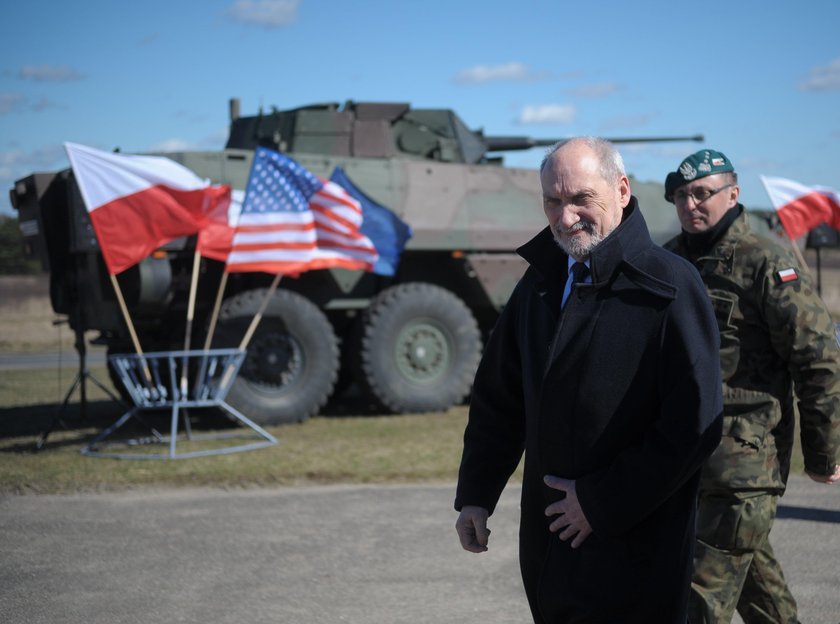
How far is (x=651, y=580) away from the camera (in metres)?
2.76

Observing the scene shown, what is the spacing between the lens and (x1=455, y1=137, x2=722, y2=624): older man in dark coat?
273 cm

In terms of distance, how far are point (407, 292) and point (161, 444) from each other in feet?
10.0

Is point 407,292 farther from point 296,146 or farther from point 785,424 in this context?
point 785,424

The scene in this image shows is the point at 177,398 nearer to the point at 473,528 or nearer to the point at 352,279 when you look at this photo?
the point at 352,279

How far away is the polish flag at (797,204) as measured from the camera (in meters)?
10.8

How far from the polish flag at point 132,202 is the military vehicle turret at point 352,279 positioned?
849 millimetres

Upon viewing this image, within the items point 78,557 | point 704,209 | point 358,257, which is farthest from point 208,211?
point 704,209

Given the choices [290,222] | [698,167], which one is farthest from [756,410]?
[290,222]

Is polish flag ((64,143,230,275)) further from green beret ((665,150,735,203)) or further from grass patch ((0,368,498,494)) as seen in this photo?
green beret ((665,150,735,203))

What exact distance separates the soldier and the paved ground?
117cm

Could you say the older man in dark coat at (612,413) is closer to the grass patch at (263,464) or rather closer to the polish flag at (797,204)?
the grass patch at (263,464)

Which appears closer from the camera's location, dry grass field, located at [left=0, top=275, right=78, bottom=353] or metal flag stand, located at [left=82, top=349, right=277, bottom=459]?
metal flag stand, located at [left=82, top=349, right=277, bottom=459]

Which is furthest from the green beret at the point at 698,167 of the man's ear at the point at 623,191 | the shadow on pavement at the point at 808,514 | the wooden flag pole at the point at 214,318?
the wooden flag pole at the point at 214,318

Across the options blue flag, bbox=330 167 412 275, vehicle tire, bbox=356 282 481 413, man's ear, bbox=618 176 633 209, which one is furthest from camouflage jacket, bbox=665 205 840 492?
vehicle tire, bbox=356 282 481 413
